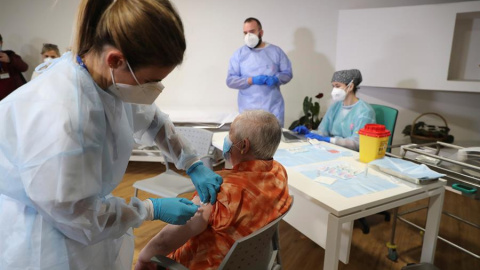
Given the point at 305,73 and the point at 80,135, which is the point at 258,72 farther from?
the point at 80,135

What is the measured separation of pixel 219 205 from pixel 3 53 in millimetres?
3527

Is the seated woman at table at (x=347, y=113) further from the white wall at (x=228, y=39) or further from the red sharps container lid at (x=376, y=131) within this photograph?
the white wall at (x=228, y=39)

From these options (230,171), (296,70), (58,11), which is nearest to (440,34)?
(296,70)

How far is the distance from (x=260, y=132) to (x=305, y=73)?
2.97 m

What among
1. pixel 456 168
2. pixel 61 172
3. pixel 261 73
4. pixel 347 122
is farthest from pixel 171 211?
pixel 261 73

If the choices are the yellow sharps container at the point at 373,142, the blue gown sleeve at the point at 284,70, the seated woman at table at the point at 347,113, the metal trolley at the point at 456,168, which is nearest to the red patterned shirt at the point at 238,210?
the yellow sharps container at the point at 373,142

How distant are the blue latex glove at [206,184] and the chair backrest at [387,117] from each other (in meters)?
1.78

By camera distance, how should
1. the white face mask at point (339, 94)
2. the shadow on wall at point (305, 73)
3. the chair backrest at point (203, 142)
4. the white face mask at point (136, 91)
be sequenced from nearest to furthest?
the white face mask at point (136, 91) < the chair backrest at point (203, 142) < the white face mask at point (339, 94) < the shadow on wall at point (305, 73)

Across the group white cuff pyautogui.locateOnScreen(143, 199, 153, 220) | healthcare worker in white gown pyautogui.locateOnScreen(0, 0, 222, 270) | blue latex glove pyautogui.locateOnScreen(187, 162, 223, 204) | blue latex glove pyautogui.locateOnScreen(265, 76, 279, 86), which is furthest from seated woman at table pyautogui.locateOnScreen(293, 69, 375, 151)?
healthcare worker in white gown pyautogui.locateOnScreen(0, 0, 222, 270)

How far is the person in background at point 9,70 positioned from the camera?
11.2 ft

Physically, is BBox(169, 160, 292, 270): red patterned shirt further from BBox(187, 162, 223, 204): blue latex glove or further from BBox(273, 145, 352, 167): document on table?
BBox(273, 145, 352, 167): document on table

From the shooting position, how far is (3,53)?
335 cm

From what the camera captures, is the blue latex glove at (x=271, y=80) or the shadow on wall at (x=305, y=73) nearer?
the blue latex glove at (x=271, y=80)

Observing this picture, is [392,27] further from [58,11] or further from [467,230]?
[58,11]
